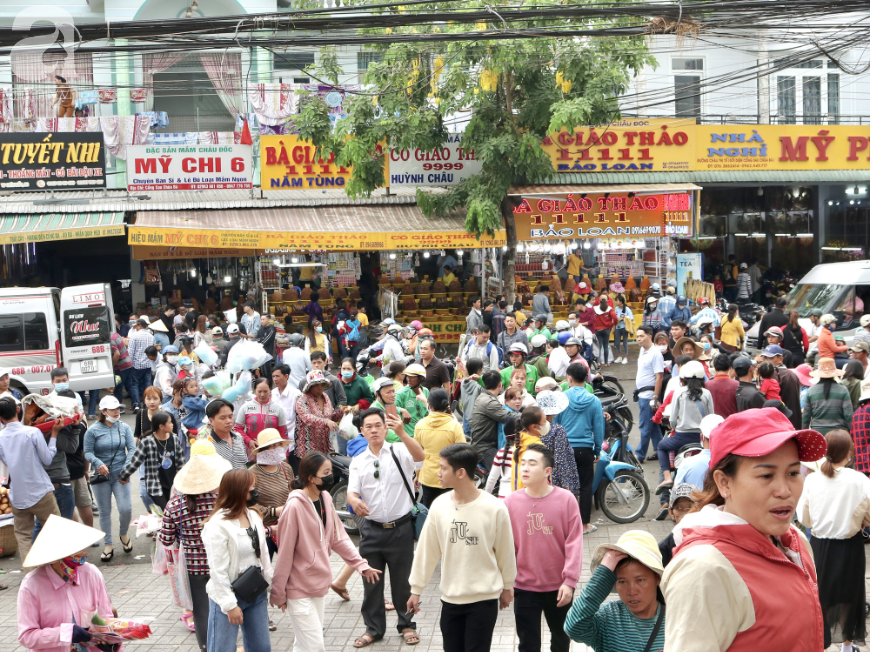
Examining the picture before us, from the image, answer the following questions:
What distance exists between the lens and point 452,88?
1886 centimetres

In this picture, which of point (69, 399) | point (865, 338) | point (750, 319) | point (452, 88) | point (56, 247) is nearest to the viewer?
point (69, 399)

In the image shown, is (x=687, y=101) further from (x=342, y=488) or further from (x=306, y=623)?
(x=306, y=623)

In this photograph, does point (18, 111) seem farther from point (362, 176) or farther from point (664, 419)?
point (664, 419)

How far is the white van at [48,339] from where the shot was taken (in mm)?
14852

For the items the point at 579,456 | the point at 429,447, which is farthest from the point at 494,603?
the point at 579,456

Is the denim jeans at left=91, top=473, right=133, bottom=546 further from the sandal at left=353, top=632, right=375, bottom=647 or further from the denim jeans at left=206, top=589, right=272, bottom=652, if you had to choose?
the denim jeans at left=206, top=589, right=272, bottom=652

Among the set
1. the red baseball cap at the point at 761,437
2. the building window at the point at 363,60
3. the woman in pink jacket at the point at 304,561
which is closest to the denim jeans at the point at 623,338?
the building window at the point at 363,60

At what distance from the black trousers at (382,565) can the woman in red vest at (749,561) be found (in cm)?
426

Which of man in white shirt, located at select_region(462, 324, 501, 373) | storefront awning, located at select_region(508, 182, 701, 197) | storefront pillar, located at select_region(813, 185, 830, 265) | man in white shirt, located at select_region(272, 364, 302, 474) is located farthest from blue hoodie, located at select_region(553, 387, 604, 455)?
storefront pillar, located at select_region(813, 185, 830, 265)

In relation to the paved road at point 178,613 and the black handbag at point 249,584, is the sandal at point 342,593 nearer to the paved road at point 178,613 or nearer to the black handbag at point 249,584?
the paved road at point 178,613

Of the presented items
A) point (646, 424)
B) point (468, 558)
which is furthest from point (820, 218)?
point (468, 558)

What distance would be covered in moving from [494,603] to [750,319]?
16794mm

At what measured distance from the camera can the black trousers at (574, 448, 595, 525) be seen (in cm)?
848

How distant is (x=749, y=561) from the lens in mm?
2355
